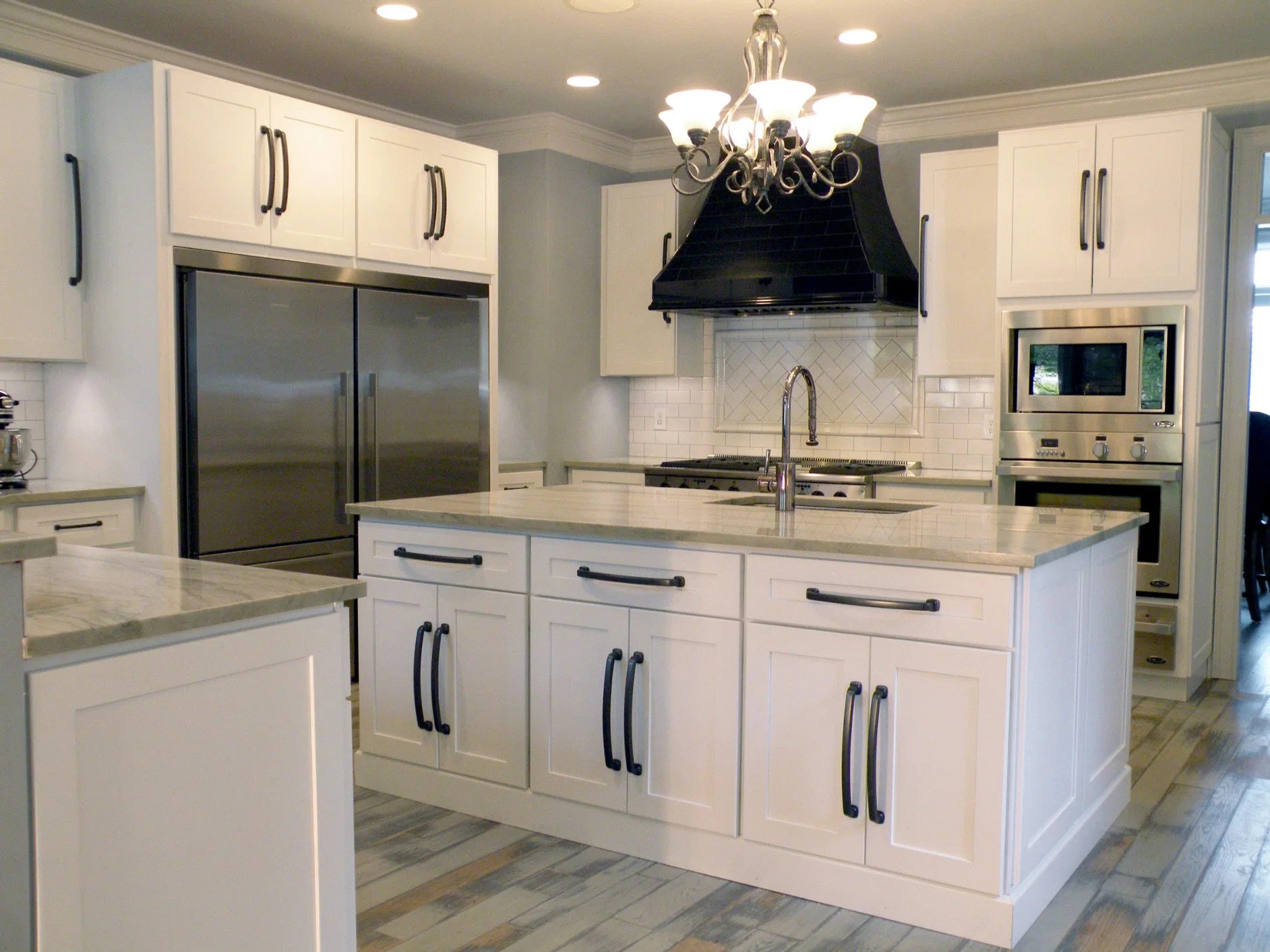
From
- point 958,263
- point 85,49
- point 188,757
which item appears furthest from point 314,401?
point 188,757

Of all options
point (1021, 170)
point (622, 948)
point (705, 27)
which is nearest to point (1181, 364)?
point (1021, 170)

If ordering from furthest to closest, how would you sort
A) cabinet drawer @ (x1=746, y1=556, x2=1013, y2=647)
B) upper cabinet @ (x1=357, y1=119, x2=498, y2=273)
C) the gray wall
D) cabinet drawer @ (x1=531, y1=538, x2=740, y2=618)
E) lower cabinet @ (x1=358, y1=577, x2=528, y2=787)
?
the gray wall, upper cabinet @ (x1=357, y1=119, x2=498, y2=273), lower cabinet @ (x1=358, y1=577, x2=528, y2=787), cabinet drawer @ (x1=531, y1=538, x2=740, y2=618), cabinet drawer @ (x1=746, y1=556, x2=1013, y2=647)

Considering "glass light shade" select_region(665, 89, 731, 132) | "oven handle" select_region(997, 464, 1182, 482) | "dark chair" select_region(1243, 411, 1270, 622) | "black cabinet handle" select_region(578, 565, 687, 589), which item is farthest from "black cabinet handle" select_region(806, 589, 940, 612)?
"dark chair" select_region(1243, 411, 1270, 622)

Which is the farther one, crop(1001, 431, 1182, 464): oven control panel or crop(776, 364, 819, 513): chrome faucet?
crop(1001, 431, 1182, 464): oven control panel

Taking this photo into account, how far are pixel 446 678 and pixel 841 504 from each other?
1250 millimetres

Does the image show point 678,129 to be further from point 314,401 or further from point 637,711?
point 314,401

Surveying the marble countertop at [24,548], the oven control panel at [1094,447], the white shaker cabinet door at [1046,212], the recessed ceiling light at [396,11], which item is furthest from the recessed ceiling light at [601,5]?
the marble countertop at [24,548]

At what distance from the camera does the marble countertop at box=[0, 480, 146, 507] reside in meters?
3.57

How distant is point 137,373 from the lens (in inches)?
154

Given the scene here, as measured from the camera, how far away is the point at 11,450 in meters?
3.76

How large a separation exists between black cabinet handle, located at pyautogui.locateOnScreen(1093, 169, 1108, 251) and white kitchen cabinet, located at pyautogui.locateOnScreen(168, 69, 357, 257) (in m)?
2.88

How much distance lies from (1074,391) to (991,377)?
710 millimetres

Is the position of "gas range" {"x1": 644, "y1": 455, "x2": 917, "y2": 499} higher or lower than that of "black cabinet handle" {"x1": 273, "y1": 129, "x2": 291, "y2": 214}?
lower

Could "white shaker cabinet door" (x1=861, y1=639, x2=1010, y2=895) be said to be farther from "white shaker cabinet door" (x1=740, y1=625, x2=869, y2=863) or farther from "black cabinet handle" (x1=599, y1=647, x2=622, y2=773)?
"black cabinet handle" (x1=599, y1=647, x2=622, y2=773)
